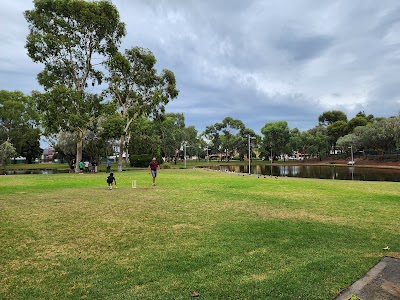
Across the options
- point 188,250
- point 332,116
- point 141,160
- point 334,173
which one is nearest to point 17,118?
point 141,160

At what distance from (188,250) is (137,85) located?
3825 centimetres

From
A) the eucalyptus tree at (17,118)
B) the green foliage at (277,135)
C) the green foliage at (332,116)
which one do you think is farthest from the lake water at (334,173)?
the green foliage at (332,116)

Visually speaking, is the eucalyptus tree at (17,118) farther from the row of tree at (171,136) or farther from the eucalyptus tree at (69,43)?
the eucalyptus tree at (69,43)

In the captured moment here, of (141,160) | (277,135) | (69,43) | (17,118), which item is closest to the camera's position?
(69,43)

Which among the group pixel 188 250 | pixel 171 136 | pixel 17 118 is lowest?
pixel 188 250

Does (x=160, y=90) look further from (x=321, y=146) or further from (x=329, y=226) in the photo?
(x=321, y=146)

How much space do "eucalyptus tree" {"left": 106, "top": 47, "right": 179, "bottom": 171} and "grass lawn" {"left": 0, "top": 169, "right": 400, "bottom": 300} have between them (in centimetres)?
3022

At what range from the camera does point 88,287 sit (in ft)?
14.2

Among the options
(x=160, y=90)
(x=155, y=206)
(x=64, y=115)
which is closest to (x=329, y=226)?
(x=155, y=206)

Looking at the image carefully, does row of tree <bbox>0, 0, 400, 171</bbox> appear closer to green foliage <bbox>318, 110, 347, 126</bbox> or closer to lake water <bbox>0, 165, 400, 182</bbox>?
lake water <bbox>0, 165, 400, 182</bbox>

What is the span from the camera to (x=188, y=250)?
5.86 m

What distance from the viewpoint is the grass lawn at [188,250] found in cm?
427

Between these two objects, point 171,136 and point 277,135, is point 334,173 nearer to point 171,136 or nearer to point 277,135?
point 171,136

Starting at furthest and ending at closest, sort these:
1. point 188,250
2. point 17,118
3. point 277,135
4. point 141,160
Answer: point 277,135
point 17,118
point 141,160
point 188,250
